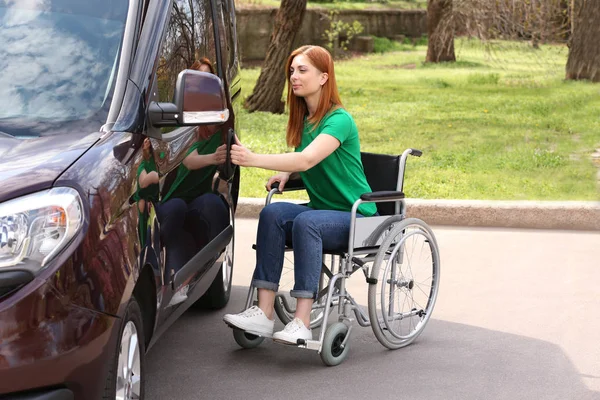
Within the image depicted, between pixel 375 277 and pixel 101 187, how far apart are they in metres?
1.92

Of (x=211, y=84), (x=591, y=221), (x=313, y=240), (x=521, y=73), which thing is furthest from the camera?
(x=521, y=73)

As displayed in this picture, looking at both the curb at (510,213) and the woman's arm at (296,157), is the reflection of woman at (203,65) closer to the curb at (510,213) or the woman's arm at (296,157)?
the woman's arm at (296,157)

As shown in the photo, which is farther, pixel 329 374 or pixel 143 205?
pixel 329 374

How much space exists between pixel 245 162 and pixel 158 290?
3.16 feet

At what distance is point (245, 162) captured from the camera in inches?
188

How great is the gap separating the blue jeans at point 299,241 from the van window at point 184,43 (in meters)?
0.85

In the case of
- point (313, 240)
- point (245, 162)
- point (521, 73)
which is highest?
point (245, 162)

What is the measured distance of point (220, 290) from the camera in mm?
6031

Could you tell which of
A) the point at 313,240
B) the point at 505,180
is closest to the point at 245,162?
the point at 313,240

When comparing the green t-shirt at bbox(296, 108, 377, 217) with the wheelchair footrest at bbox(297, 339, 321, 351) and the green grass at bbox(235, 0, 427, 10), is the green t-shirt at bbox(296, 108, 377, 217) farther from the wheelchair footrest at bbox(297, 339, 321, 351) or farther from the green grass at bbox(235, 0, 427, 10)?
the green grass at bbox(235, 0, 427, 10)

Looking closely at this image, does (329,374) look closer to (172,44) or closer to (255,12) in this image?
(172,44)

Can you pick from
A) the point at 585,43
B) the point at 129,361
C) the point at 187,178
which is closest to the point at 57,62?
the point at 187,178

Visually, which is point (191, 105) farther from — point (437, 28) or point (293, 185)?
point (437, 28)

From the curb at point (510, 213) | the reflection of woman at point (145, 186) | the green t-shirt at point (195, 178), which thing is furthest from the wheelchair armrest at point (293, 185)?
the curb at point (510, 213)
